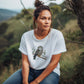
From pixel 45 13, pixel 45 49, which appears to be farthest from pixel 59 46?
pixel 45 13

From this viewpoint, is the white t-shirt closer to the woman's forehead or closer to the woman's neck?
the woman's neck

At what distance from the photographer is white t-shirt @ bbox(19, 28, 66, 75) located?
1.64 meters

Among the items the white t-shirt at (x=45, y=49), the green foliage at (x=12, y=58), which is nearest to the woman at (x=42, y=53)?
the white t-shirt at (x=45, y=49)

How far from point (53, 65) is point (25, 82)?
0.36 m

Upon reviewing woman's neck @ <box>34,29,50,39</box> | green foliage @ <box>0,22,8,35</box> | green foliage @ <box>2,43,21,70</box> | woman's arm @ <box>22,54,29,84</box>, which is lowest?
green foliage @ <box>0,22,8,35</box>

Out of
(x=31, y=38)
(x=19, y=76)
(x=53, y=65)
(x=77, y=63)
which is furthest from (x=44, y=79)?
(x=77, y=63)

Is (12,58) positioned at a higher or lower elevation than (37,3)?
lower

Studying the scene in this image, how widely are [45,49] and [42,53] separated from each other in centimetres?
5

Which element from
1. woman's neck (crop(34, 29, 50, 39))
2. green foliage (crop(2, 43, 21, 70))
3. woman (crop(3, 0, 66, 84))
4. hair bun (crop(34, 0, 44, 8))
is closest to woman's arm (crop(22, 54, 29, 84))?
woman (crop(3, 0, 66, 84))

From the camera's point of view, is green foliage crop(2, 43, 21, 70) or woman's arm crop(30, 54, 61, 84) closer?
woman's arm crop(30, 54, 61, 84)

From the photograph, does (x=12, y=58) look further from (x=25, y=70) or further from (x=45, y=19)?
(x=45, y=19)

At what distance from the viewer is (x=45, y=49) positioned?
65.4 inches

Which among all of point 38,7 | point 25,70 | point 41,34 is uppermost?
point 38,7

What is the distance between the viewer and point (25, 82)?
1.68 metres
